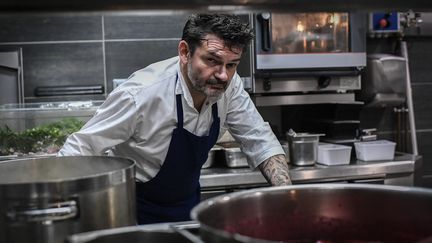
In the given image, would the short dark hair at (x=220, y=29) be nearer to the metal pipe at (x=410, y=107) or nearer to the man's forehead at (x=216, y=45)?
the man's forehead at (x=216, y=45)

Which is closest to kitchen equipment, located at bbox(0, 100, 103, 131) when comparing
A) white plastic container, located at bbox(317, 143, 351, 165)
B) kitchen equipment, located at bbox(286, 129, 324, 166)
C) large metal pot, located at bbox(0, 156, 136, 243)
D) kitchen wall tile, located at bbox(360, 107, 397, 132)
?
kitchen equipment, located at bbox(286, 129, 324, 166)

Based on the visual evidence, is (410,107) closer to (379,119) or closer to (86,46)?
(379,119)

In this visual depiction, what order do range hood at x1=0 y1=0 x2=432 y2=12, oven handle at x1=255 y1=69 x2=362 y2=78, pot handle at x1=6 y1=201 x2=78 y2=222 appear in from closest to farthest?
range hood at x1=0 y1=0 x2=432 y2=12
pot handle at x1=6 y1=201 x2=78 y2=222
oven handle at x1=255 y1=69 x2=362 y2=78

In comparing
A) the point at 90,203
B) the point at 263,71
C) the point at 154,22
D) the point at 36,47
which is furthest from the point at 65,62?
the point at 90,203

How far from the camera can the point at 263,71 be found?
10.9 feet

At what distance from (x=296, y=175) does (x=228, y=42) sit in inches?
53.8

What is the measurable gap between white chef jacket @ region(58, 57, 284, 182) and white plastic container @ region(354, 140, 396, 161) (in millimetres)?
1344

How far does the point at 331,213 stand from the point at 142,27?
9.84 feet

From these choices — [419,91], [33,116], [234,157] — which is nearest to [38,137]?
[33,116]

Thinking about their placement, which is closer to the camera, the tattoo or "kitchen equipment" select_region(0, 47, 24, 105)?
the tattoo

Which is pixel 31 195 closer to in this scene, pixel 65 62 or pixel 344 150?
pixel 344 150

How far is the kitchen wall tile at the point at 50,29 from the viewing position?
3631 mm

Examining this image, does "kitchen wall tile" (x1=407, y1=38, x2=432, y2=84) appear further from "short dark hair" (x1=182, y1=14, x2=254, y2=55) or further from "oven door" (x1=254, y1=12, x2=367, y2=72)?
"short dark hair" (x1=182, y1=14, x2=254, y2=55)

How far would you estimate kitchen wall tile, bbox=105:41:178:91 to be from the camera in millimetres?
3736
